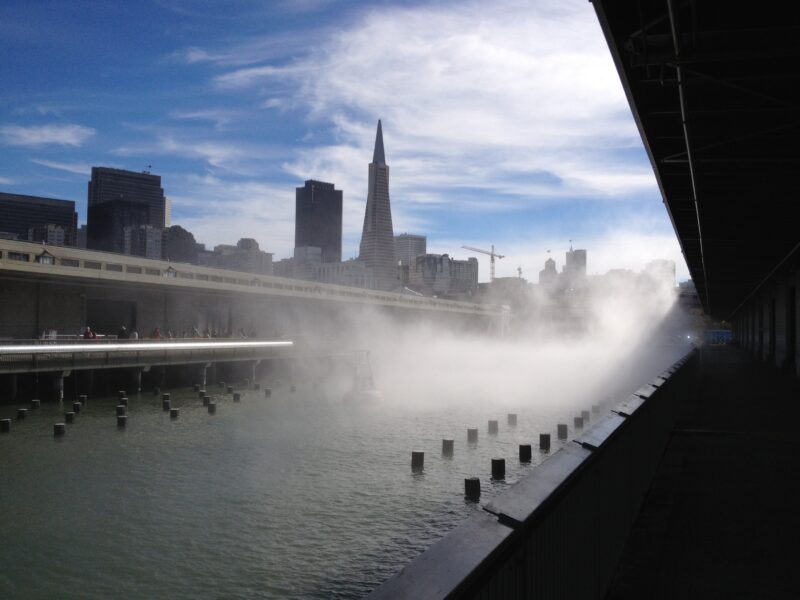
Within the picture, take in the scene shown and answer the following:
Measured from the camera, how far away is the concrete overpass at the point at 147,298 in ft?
121

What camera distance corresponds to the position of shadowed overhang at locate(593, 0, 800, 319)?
7961mm

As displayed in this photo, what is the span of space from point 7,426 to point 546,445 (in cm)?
1666

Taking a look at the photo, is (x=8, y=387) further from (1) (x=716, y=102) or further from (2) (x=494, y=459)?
(1) (x=716, y=102)

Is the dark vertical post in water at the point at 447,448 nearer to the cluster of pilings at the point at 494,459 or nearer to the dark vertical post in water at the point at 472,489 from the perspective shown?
the cluster of pilings at the point at 494,459

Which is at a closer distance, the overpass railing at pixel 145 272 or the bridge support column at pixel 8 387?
the bridge support column at pixel 8 387

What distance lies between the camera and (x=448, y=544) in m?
2.76

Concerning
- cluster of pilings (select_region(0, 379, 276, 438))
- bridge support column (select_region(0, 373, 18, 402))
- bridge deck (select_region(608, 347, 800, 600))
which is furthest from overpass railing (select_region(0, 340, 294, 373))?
bridge deck (select_region(608, 347, 800, 600))

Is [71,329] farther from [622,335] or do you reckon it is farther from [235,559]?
[622,335]

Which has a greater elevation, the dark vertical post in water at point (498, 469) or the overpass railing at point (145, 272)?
the overpass railing at point (145, 272)

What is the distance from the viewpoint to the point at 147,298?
46688 mm

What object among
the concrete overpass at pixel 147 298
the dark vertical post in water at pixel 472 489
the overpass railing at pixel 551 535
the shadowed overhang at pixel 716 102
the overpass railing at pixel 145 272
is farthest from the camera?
the concrete overpass at pixel 147 298

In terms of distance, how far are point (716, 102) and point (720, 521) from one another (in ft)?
22.2

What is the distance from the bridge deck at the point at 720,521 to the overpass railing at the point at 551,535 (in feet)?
1.11

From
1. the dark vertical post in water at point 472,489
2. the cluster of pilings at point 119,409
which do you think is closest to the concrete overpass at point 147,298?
the cluster of pilings at point 119,409
